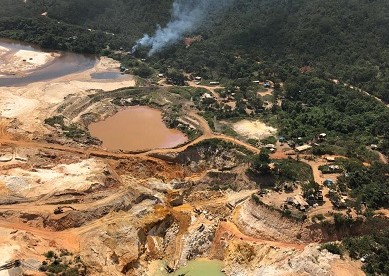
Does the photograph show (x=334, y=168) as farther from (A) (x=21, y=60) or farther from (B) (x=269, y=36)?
(A) (x=21, y=60)

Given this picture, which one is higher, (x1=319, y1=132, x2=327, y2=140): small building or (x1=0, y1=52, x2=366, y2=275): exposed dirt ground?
(x1=319, y1=132, x2=327, y2=140): small building

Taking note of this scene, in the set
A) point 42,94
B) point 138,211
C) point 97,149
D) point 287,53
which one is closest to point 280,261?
point 138,211

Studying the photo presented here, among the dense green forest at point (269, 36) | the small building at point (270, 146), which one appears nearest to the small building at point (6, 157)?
the small building at point (270, 146)

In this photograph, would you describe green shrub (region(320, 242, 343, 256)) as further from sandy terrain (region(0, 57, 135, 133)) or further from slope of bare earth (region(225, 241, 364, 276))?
sandy terrain (region(0, 57, 135, 133))

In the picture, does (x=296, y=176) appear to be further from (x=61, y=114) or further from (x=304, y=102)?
(x=61, y=114)

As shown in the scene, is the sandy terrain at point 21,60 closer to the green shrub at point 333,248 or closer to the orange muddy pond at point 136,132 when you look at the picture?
the orange muddy pond at point 136,132

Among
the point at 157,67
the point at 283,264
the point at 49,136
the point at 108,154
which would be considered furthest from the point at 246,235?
the point at 157,67

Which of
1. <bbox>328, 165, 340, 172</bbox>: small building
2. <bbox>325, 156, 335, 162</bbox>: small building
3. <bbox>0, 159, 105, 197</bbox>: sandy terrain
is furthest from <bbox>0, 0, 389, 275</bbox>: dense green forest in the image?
<bbox>0, 159, 105, 197</bbox>: sandy terrain
